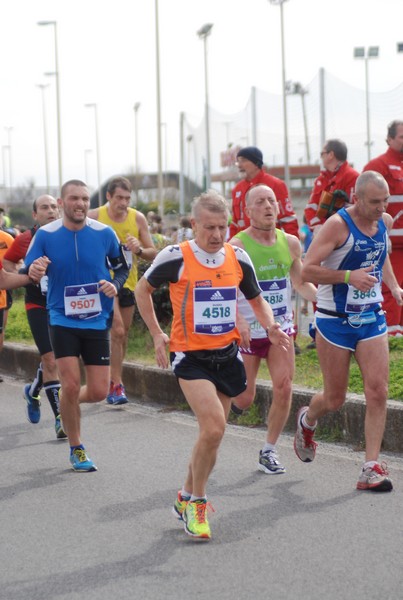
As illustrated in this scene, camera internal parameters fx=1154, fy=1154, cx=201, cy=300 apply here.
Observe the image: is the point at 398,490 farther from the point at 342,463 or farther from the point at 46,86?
the point at 46,86

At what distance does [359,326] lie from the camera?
7.18 m

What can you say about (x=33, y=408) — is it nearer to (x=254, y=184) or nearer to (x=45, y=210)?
(x=45, y=210)

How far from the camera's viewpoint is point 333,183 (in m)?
11.0

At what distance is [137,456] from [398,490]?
7.36 feet

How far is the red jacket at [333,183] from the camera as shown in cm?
1089

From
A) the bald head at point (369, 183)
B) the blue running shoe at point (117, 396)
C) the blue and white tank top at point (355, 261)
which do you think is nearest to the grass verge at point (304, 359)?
the blue running shoe at point (117, 396)

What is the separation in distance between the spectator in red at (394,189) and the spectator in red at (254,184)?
88 cm

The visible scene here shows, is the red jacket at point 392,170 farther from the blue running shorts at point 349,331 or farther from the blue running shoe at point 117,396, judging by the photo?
the blue running shorts at point 349,331

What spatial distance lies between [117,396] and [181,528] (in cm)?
490

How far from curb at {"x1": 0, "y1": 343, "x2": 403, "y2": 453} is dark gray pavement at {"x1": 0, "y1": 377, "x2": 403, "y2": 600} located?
8.2 inches

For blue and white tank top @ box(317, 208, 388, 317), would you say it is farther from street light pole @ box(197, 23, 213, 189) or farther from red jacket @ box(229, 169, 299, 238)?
street light pole @ box(197, 23, 213, 189)

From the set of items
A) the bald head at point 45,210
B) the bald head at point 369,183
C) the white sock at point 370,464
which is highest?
the bald head at point 369,183

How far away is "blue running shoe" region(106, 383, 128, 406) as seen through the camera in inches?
436

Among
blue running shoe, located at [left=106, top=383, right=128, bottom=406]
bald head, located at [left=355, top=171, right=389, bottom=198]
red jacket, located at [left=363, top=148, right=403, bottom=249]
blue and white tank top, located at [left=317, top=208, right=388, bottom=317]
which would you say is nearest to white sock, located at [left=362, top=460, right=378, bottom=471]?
blue and white tank top, located at [left=317, top=208, right=388, bottom=317]
